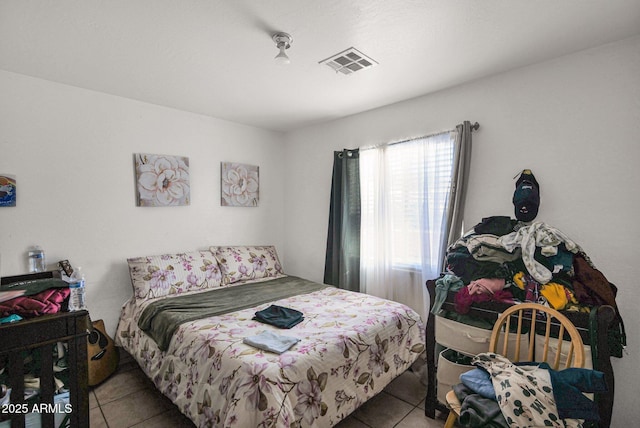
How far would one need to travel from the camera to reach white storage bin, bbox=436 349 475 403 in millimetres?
1776

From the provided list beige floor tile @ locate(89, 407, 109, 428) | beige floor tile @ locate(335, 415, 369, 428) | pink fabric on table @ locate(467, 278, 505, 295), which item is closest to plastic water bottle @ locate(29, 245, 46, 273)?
beige floor tile @ locate(89, 407, 109, 428)

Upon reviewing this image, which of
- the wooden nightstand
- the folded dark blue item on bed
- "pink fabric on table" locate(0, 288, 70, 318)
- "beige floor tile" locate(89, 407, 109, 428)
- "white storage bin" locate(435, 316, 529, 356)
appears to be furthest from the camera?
the folded dark blue item on bed

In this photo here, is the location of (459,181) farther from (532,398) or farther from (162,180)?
(162,180)

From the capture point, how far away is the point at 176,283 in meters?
2.76

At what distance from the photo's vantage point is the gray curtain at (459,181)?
2400 millimetres

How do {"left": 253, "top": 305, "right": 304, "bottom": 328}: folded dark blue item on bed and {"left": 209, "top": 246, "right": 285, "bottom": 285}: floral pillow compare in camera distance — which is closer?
{"left": 253, "top": 305, "right": 304, "bottom": 328}: folded dark blue item on bed

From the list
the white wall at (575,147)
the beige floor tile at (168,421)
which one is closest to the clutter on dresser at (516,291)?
the white wall at (575,147)

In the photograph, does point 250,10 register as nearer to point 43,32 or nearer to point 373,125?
point 43,32

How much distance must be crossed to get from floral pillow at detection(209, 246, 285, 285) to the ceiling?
1.65m

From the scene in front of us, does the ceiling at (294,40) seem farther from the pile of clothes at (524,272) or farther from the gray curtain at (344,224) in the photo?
the pile of clothes at (524,272)

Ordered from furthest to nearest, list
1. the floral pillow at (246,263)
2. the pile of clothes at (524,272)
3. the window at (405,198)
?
the floral pillow at (246,263), the window at (405,198), the pile of clothes at (524,272)

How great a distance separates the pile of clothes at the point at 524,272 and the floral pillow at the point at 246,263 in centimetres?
203

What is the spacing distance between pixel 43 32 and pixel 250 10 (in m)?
1.28

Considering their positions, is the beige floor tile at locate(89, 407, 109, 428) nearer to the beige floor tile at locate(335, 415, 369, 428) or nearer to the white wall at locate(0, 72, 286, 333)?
the white wall at locate(0, 72, 286, 333)
